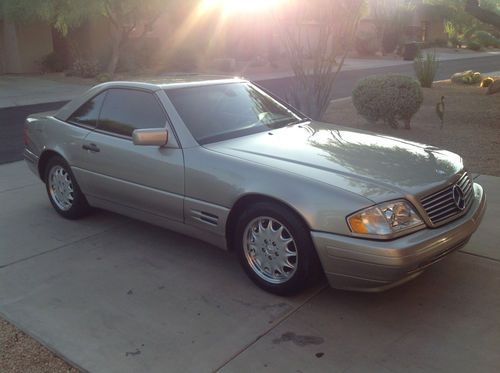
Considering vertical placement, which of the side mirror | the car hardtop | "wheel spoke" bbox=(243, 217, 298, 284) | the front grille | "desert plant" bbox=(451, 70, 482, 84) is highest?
the car hardtop

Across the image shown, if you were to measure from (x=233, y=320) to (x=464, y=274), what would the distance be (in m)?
1.85

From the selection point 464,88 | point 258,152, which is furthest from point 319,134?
point 464,88

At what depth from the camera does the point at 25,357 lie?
329 cm

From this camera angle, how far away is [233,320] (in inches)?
142

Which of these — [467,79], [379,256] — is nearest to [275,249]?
[379,256]

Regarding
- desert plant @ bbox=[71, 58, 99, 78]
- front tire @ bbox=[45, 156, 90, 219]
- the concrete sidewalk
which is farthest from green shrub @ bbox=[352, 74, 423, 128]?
desert plant @ bbox=[71, 58, 99, 78]

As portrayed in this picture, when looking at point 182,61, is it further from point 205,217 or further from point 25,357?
point 25,357

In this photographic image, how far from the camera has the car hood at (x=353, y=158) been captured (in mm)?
3625

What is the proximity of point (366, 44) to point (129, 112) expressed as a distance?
3222 centimetres

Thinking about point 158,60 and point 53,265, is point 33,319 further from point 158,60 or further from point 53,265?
point 158,60

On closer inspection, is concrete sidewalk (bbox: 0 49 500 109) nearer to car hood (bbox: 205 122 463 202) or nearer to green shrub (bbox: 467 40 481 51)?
car hood (bbox: 205 122 463 202)

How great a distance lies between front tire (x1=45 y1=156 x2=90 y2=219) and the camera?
17.5ft

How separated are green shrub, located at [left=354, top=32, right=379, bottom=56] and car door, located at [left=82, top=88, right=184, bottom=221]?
104ft

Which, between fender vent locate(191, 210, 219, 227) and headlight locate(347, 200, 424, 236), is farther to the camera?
fender vent locate(191, 210, 219, 227)
